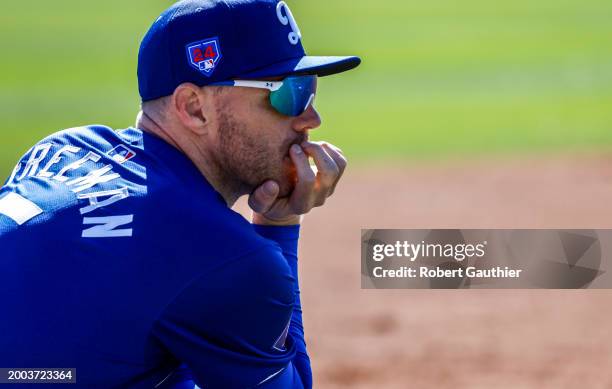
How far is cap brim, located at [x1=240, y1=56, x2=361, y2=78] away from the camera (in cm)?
293

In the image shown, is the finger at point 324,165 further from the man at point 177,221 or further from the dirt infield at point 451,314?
the dirt infield at point 451,314

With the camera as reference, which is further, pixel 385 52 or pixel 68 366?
pixel 385 52

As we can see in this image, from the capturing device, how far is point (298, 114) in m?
3.01

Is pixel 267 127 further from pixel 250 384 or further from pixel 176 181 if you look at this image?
pixel 250 384

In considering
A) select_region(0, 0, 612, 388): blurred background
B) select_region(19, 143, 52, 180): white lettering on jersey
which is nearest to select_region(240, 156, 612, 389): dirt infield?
select_region(0, 0, 612, 388): blurred background

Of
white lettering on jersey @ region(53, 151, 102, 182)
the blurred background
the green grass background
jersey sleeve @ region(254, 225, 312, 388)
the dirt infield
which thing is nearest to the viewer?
white lettering on jersey @ region(53, 151, 102, 182)

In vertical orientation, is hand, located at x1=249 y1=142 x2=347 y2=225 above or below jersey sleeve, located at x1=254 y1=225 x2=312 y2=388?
above

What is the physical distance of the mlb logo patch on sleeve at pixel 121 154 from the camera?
9.32 ft

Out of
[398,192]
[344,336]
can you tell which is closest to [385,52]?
[398,192]

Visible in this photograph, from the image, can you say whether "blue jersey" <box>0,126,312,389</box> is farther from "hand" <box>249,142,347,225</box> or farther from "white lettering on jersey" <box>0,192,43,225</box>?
"hand" <box>249,142,347,225</box>

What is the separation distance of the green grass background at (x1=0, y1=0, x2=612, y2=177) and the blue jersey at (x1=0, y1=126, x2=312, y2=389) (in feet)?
30.7

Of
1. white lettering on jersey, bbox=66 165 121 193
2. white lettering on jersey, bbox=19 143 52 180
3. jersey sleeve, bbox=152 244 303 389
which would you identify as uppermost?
white lettering on jersey, bbox=66 165 121 193

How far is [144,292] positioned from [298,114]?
773 mm

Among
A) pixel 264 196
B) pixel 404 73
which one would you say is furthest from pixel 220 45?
pixel 404 73
